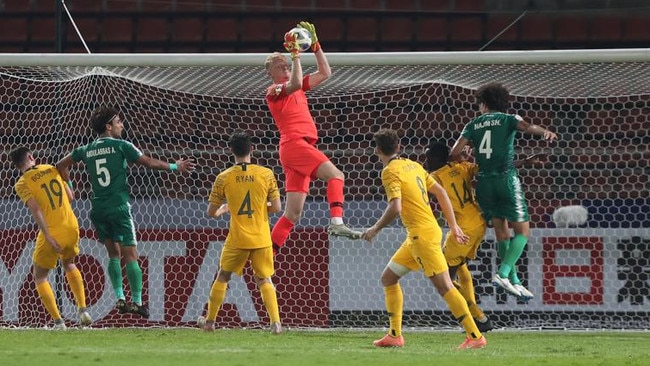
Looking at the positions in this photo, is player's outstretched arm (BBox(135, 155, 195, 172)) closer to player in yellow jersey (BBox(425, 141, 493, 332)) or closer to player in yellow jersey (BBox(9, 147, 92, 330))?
player in yellow jersey (BBox(9, 147, 92, 330))

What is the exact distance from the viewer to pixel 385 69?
10.6 meters

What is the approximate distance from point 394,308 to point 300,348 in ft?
2.25

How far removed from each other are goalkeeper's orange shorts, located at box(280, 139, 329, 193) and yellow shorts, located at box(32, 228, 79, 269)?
199 cm

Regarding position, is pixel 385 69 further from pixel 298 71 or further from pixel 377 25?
pixel 377 25

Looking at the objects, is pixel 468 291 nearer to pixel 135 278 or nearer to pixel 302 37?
pixel 302 37

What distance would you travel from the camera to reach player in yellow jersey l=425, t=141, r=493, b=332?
9477 millimetres

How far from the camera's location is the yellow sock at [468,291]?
373 inches

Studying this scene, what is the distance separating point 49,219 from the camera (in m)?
9.86

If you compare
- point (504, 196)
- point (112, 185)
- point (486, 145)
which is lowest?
point (504, 196)

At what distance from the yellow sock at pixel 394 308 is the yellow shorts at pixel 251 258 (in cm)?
167

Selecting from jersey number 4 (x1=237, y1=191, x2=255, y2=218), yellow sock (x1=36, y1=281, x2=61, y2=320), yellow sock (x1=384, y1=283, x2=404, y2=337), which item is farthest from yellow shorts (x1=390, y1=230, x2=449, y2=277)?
yellow sock (x1=36, y1=281, x2=61, y2=320)

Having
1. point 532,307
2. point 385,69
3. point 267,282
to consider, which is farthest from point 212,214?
point 532,307

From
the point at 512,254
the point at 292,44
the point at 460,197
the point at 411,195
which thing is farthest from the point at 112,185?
the point at 512,254

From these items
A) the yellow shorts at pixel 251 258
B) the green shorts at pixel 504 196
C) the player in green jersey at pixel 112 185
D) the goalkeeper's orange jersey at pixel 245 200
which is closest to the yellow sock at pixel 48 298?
the player in green jersey at pixel 112 185
